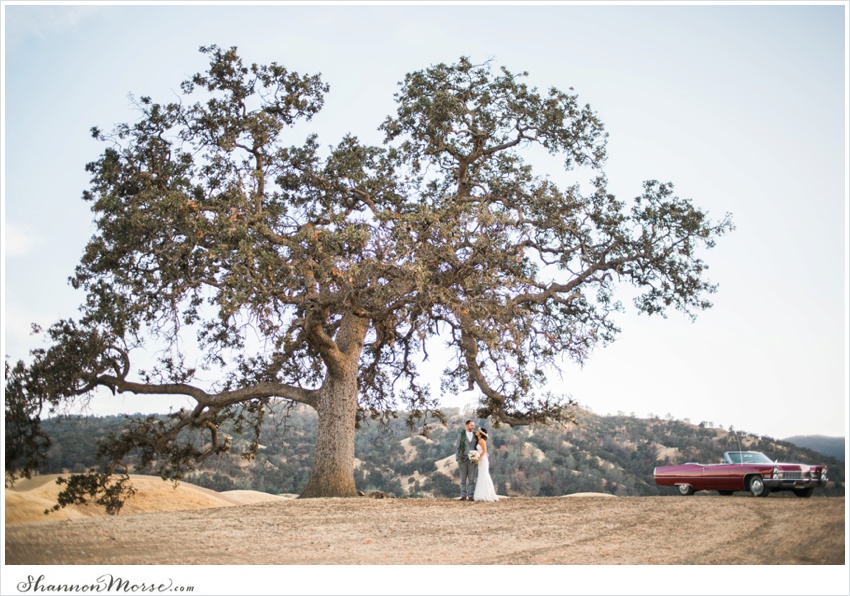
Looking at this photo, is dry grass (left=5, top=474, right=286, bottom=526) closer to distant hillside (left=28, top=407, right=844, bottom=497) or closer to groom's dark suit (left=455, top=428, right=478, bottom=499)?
groom's dark suit (left=455, top=428, right=478, bottom=499)

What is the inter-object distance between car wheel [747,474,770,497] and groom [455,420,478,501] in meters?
4.62

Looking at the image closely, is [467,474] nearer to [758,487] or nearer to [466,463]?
[466,463]

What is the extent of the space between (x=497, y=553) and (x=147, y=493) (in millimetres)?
11452

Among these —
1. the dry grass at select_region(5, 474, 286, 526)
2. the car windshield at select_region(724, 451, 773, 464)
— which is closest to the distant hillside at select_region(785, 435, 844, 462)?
the car windshield at select_region(724, 451, 773, 464)

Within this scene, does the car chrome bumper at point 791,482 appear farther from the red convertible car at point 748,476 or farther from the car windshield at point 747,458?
the car windshield at point 747,458

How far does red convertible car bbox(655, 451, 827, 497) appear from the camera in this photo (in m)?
13.1

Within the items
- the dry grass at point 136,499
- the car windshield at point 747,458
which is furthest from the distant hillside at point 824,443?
the dry grass at point 136,499

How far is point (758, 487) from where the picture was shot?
13383mm

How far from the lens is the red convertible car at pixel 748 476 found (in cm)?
1312

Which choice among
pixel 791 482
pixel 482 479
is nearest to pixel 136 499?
pixel 482 479

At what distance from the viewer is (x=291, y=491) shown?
1067 inches

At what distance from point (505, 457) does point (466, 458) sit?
17.8 metres

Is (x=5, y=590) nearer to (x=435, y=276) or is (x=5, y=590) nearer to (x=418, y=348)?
(x=435, y=276)

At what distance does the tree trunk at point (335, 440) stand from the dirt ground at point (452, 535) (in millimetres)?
1911
